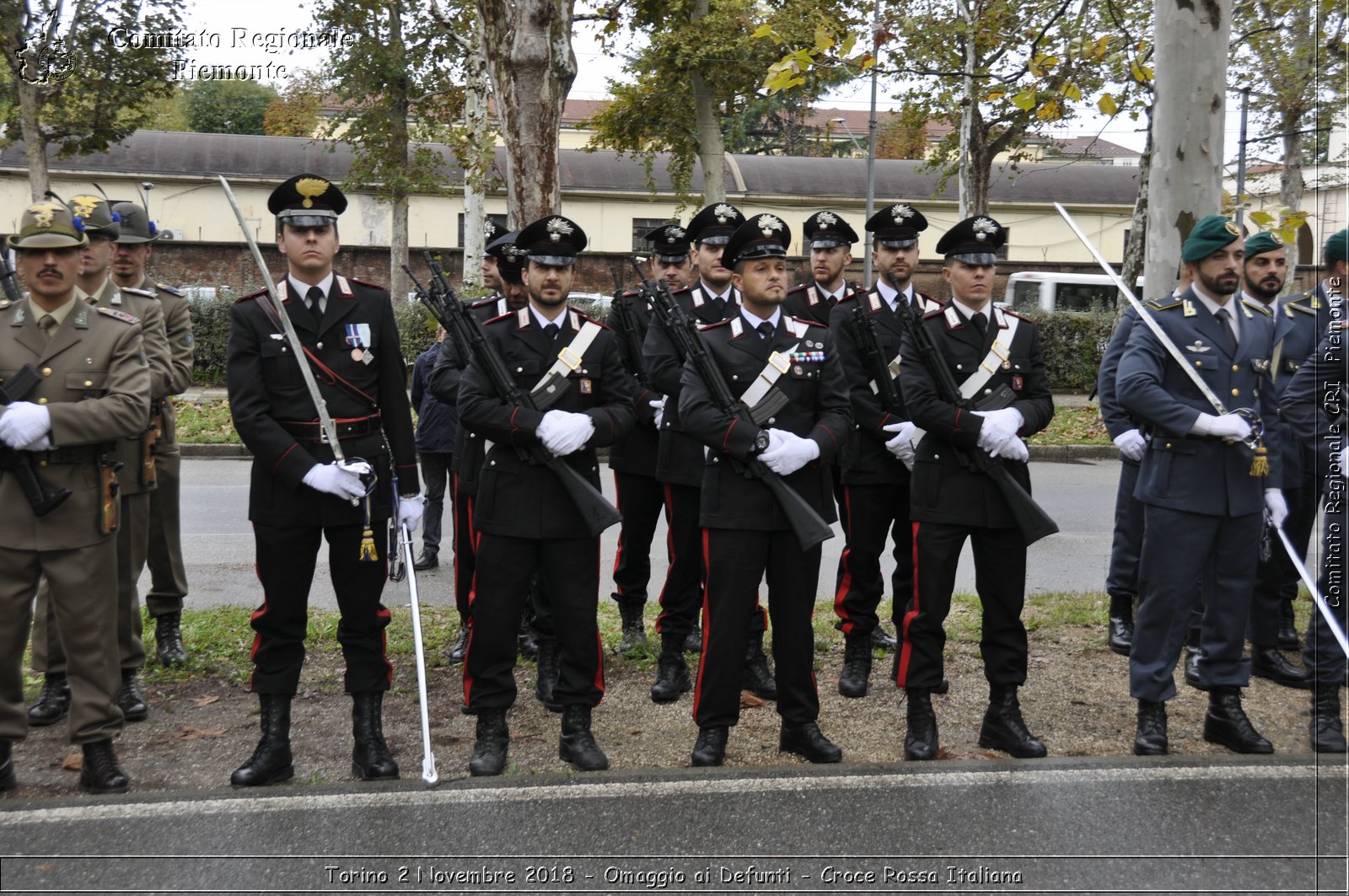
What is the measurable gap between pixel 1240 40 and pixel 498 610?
810cm

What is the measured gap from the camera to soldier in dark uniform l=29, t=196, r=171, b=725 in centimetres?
558

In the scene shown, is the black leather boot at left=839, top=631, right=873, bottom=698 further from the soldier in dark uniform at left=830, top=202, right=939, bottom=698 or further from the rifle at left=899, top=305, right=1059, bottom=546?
the rifle at left=899, top=305, right=1059, bottom=546

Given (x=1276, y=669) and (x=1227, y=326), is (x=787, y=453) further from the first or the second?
(x=1276, y=669)

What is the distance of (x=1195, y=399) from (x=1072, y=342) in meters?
18.4

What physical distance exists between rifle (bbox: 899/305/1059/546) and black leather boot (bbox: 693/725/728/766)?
1.45 metres

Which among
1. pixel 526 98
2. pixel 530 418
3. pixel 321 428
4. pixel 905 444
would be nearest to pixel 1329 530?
pixel 905 444

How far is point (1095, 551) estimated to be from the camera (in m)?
10.1

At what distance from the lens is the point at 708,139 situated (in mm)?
24562

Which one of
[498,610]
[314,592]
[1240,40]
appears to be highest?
[1240,40]

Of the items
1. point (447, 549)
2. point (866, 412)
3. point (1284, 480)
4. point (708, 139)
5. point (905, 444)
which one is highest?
point (708, 139)

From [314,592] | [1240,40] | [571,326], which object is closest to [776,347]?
[571,326]

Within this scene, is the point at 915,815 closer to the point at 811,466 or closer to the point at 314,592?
the point at 811,466

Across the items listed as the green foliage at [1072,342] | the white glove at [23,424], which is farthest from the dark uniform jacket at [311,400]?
the green foliage at [1072,342]

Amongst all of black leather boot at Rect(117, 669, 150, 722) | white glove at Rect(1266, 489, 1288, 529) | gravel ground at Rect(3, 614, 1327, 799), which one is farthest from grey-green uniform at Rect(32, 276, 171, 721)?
white glove at Rect(1266, 489, 1288, 529)
